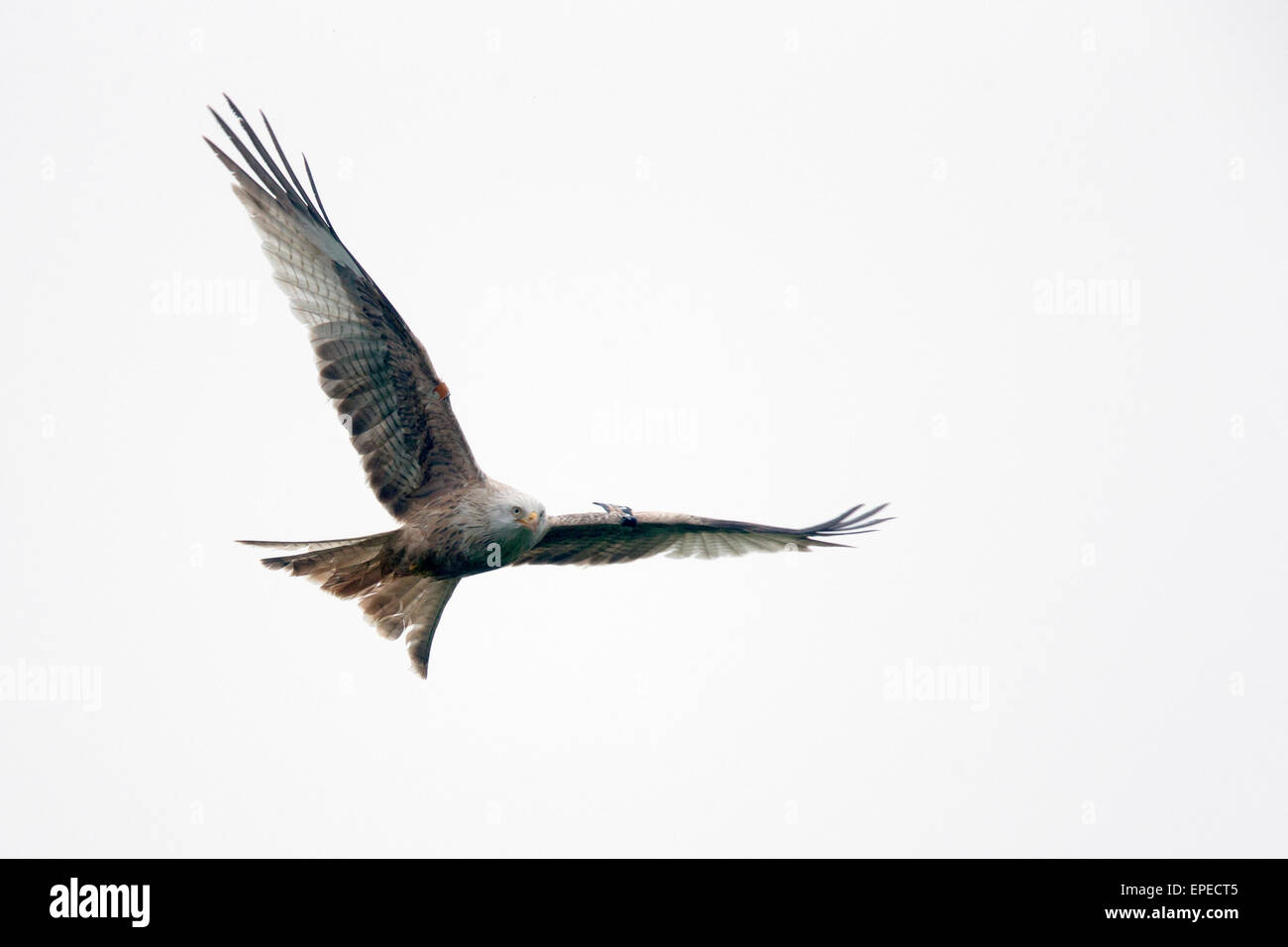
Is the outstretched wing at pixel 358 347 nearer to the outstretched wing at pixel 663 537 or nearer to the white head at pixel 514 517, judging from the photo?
the white head at pixel 514 517

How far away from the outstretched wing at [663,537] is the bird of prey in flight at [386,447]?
9.6 inches

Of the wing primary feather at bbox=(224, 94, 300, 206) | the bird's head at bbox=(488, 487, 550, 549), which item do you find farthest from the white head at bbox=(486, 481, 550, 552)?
the wing primary feather at bbox=(224, 94, 300, 206)

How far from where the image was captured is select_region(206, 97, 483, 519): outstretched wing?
10344 mm

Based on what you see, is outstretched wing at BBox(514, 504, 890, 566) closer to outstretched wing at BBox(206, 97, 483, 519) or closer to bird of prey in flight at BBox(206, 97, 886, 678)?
bird of prey in flight at BBox(206, 97, 886, 678)

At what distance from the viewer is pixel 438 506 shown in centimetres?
1088

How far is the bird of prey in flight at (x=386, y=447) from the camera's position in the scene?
10.4 metres

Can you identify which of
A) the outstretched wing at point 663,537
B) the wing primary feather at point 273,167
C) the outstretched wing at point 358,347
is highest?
the wing primary feather at point 273,167

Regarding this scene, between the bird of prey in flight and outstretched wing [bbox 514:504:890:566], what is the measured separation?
243 mm

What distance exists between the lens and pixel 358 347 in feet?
34.6

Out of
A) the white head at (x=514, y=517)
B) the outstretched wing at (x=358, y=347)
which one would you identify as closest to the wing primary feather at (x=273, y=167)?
the outstretched wing at (x=358, y=347)

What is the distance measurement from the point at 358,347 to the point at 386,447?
794 mm

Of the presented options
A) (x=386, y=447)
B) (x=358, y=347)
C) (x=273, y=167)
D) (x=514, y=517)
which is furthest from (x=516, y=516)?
(x=273, y=167)
